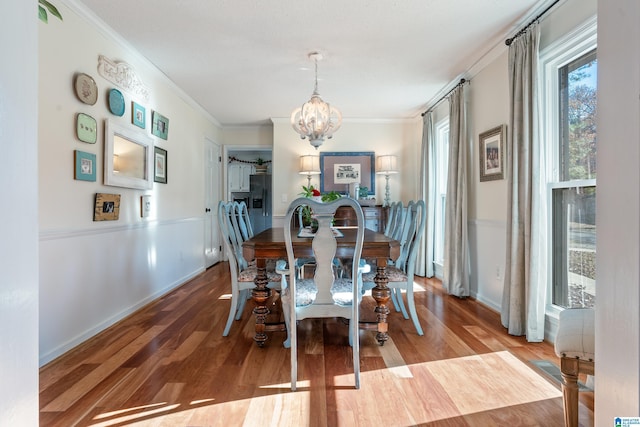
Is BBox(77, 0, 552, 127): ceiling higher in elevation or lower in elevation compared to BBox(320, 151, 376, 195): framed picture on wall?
higher

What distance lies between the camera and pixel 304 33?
277 centimetres

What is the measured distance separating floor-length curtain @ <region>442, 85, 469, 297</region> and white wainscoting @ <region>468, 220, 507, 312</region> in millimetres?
86

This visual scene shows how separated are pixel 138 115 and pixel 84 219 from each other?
122 centimetres

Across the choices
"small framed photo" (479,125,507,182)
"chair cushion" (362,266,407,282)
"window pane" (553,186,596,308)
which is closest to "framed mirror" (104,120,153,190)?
"chair cushion" (362,266,407,282)

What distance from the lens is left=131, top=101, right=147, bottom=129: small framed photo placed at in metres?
3.12

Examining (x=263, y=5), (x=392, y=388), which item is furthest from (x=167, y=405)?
(x=263, y=5)

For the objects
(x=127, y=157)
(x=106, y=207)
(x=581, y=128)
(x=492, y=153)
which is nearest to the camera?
(x=581, y=128)

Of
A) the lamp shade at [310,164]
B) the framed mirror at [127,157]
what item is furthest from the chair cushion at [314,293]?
the lamp shade at [310,164]

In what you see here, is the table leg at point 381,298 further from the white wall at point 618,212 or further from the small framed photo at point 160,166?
the small framed photo at point 160,166

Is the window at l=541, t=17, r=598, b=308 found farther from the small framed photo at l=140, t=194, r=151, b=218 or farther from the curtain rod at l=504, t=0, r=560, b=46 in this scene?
the small framed photo at l=140, t=194, r=151, b=218

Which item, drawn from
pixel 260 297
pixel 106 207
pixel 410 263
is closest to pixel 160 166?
pixel 106 207

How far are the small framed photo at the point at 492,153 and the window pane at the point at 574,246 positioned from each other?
653 mm

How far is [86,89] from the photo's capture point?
245 cm

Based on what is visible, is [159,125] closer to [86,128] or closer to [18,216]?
[86,128]
